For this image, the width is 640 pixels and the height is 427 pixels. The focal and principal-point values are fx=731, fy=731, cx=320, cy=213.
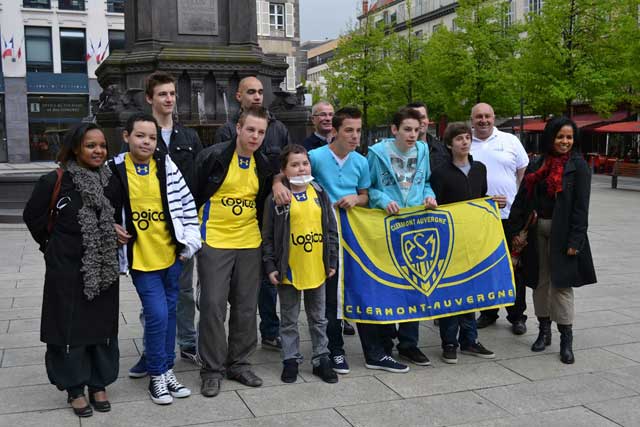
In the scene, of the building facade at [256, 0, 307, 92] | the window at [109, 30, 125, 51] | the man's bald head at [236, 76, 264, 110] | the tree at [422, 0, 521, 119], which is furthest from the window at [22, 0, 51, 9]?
the man's bald head at [236, 76, 264, 110]

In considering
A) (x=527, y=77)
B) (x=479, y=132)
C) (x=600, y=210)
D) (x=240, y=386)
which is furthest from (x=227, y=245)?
(x=527, y=77)

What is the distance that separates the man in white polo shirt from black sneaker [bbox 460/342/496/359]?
2.85 feet

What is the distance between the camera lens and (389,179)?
6.06 m

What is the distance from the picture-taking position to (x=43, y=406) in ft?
16.3

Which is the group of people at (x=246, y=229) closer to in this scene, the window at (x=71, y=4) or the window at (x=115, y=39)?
the window at (x=115, y=39)

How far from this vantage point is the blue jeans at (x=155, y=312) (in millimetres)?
5043

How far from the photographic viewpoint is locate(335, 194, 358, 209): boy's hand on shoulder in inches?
230

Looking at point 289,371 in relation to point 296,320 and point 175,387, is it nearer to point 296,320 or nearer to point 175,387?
point 296,320

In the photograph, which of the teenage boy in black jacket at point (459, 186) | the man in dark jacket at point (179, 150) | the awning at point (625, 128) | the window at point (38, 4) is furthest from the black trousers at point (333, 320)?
the window at point (38, 4)

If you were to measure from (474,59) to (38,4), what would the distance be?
2758 cm

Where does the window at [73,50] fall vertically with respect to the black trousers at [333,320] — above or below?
above

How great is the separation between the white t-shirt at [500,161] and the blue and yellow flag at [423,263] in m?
0.61

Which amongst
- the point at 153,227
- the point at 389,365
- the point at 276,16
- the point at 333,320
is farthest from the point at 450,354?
the point at 276,16

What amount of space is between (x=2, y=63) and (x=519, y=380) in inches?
1799
